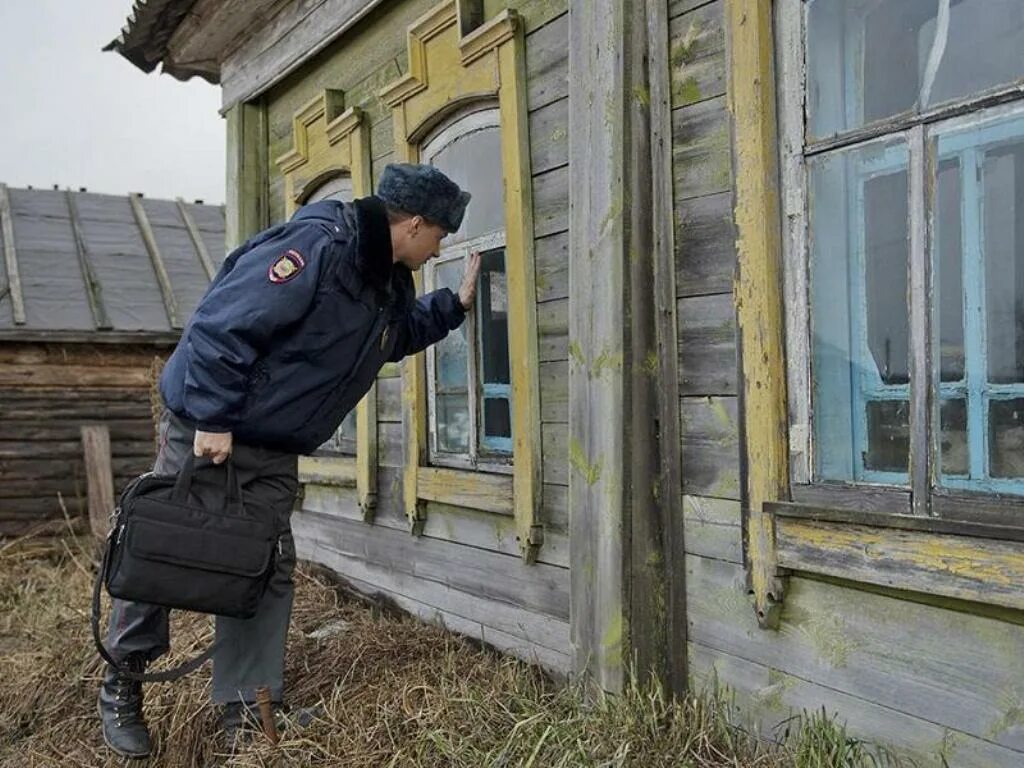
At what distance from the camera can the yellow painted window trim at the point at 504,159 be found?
367 cm

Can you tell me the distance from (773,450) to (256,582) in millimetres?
1683

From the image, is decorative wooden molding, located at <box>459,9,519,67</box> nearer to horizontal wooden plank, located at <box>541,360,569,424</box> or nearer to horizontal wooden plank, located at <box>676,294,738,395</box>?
horizontal wooden plank, located at <box>541,360,569,424</box>

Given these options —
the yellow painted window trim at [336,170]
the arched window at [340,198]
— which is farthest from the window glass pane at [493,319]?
the arched window at [340,198]

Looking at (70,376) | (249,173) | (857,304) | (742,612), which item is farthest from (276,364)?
(70,376)

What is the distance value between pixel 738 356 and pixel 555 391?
960 millimetres

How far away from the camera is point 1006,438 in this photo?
2242 millimetres

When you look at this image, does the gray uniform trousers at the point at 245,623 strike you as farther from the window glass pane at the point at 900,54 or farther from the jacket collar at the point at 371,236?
the window glass pane at the point at 900,54

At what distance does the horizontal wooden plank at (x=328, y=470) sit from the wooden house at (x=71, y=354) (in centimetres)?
542

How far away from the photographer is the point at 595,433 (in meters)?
3.17

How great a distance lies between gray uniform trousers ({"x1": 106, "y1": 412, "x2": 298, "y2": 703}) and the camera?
3348mm

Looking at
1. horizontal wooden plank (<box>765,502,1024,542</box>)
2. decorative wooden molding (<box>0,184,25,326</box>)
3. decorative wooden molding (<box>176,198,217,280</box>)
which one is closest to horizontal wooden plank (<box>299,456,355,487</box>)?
horizontal wooden plank (<box>765,502,1024,542</box>)

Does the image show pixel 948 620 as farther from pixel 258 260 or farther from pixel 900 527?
pixel 258 260

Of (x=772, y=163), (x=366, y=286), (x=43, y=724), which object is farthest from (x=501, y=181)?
(x=43, y=724)

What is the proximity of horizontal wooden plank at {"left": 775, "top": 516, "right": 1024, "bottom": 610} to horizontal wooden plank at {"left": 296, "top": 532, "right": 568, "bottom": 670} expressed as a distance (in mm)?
1246
